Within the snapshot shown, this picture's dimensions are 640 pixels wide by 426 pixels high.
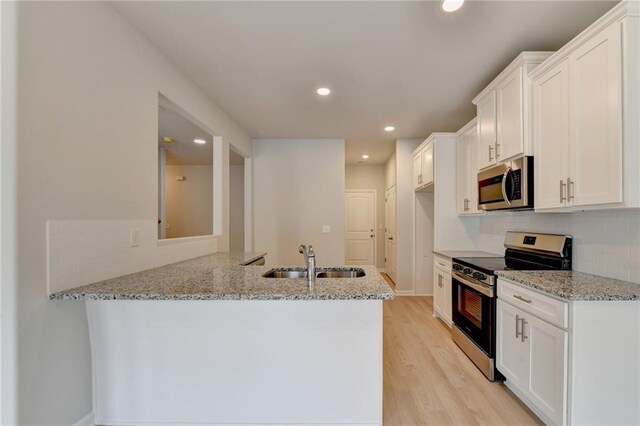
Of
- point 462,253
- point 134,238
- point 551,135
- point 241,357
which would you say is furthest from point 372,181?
point 241,357

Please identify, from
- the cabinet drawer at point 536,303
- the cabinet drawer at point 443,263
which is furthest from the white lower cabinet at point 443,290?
the cabinet drawer at point 536,303

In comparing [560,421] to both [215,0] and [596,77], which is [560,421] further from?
[215,0]

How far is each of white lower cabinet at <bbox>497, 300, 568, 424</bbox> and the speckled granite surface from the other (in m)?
0.22

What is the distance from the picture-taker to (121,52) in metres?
2.03

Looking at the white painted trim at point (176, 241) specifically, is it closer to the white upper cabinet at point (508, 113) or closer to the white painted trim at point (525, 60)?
the white upper cabinet at point (508, 113)

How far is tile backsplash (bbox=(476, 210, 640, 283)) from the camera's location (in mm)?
1901

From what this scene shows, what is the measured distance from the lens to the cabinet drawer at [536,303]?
1704mm

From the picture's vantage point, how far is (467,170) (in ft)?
11.7

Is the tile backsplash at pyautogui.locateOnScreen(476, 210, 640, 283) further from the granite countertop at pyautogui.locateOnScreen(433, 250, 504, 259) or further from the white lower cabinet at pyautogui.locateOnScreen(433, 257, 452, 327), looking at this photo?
the white lower cabinet at pyautogui.locateOnScreen(433, 257, 452, 327)

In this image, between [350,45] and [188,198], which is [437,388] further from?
[188,198]

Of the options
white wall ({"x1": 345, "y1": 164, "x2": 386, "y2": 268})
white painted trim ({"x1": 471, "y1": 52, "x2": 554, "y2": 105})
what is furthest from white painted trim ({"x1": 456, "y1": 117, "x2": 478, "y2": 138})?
white wall ({"x1": 345, "y1": 164, "x2": 386, "y2": 268})

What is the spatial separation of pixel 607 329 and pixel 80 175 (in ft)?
9.85

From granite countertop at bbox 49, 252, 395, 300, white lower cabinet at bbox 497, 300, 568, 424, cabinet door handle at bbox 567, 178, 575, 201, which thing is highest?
cabinet door handle at bbox 567, 178, 575, 201

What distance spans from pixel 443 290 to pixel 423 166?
1.74 m
